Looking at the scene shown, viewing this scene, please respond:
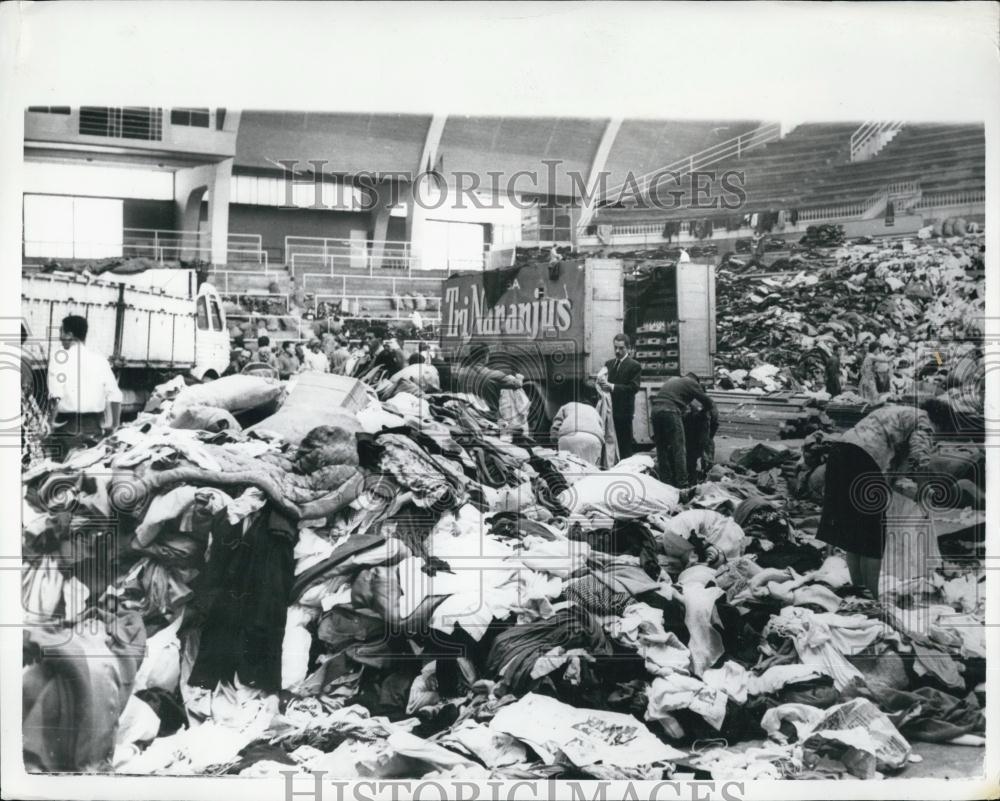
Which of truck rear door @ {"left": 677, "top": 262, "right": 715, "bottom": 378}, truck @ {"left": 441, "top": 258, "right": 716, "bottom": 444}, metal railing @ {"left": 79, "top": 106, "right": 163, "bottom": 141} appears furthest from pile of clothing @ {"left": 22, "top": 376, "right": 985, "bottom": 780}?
metal railing @ {"left": 79, "top": 106, "right": 163, "bottom": 141}

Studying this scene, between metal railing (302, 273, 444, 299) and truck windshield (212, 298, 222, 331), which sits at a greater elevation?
metal railing (302, 273, 444, 299)

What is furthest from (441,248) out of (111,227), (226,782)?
(226,782)

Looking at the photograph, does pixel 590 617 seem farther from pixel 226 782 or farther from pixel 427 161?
pixel 427 161

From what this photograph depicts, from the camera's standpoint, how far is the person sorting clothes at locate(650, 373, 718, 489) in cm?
341

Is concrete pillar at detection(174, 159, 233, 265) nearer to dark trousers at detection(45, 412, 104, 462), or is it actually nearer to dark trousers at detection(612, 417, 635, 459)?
dark trousers at detection(45, 412, 104, 462)

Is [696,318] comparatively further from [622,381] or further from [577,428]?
[577,428]

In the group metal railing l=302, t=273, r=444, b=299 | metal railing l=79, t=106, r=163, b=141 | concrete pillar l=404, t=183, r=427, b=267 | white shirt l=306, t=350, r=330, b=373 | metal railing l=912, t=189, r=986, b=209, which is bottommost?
white shirt l=306, t=350, r=330, b=373

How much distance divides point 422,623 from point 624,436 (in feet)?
3.82

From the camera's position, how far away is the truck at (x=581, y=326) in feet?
11.1

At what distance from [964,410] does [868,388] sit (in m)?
0.42

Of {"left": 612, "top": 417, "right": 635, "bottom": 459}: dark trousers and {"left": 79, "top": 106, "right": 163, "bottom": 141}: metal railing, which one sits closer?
{"left": 79, "top": 106, "right": 163, "bottom": 141}: metal railing

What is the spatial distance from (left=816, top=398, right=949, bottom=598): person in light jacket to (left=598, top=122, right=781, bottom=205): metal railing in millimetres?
1250

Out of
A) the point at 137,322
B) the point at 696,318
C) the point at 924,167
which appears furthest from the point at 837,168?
→ the point at 137,322

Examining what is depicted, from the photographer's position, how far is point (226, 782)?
3.26m
